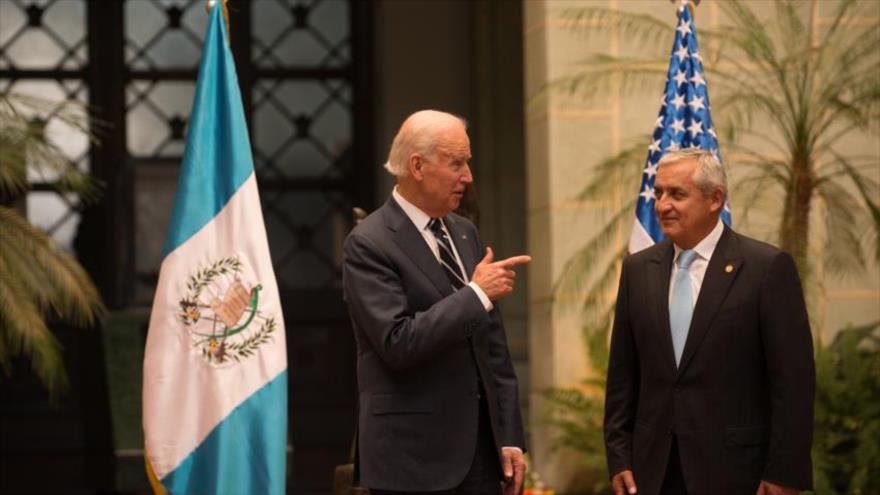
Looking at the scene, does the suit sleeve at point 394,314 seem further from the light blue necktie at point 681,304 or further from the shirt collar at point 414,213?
the light blue necktie at point 681,304

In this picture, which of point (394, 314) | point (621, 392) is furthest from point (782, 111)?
point (394, 314)

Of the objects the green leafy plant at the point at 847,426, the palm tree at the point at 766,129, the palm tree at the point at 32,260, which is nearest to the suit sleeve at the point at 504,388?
the palm tree at the point at 32,260

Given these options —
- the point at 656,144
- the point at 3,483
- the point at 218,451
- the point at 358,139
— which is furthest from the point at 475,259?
the point at 358,139

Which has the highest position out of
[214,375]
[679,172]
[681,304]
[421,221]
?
[679,172]

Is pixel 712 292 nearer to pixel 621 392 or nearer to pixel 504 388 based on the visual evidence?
pixel 621 392

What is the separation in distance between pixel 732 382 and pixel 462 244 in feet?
2.91

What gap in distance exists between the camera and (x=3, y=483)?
1095 centimetres

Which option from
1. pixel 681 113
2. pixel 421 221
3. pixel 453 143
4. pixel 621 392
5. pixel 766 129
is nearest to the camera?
pixel 453 143

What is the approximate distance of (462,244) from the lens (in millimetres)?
4742

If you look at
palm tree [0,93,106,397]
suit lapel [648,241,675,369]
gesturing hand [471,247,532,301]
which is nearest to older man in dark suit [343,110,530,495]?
gesturing hand [471,247,532,301]

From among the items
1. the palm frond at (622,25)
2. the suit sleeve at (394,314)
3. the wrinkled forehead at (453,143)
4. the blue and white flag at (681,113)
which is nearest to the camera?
the suit sleeve at (394,314)

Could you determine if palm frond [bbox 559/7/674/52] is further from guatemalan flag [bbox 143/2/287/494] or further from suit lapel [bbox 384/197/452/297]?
suit lapel [bbox 384/197/452/297]

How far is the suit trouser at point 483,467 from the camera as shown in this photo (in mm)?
4516

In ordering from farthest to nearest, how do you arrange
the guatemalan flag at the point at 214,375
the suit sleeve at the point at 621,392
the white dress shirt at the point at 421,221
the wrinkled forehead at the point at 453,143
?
the guatemalan flag at the point at 214,375
the suit sleeve at the point at 621,392
the white dress shirt at the point at 421,221
the wrinkled forehead at the point at 453,143
